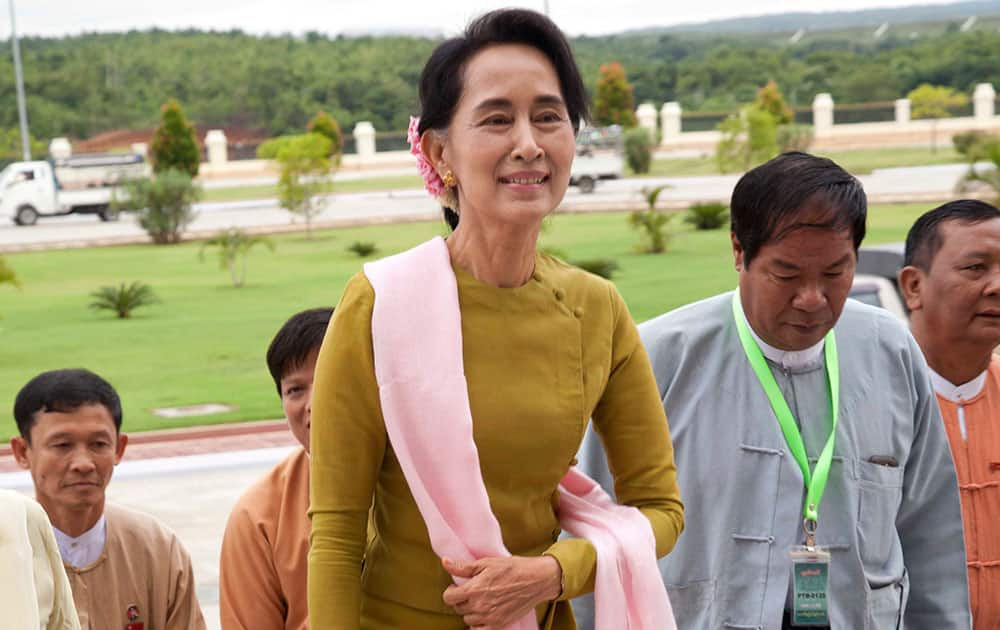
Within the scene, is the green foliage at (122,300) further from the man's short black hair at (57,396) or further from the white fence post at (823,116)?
the white fence post at (823,116)

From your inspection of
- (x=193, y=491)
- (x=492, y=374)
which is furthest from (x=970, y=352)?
(x=193, y=491)

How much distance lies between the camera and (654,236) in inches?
826

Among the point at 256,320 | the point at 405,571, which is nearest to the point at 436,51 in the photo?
the point at 405,571

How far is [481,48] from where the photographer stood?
175cm

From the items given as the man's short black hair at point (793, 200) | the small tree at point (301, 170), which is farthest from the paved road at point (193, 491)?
the small tree at point (301, 170)

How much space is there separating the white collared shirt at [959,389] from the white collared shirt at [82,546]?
181cm

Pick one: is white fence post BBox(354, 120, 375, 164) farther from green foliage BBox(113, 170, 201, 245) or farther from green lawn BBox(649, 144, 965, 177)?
green foliage BBox(113, 170, 201, 245)

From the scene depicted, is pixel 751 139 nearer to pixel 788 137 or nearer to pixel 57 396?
pixel 788 137

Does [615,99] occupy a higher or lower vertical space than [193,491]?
higher

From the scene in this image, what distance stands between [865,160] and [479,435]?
3952 cm

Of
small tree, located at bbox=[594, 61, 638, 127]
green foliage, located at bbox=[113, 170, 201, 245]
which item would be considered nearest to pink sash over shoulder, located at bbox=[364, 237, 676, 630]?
green foliage, located at bbox=[113, 170, 201, 245]

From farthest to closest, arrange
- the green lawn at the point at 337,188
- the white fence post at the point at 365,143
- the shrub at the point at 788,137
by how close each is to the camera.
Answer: the white fence post at the point at 365,143 → the green lawn at the point at 337,188 → the shrub at the point at 788,137

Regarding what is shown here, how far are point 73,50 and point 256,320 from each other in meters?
50.7

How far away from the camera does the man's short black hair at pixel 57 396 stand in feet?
9.99
